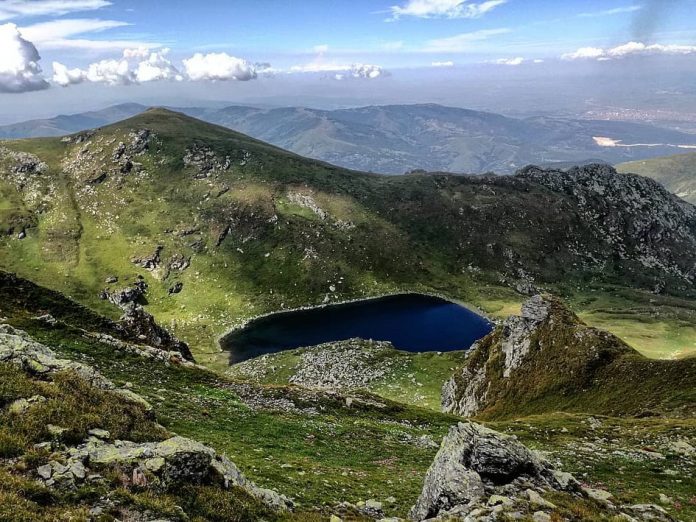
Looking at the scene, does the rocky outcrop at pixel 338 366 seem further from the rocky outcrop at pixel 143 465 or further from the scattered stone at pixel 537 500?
the rocky outcrop at pixel 143 465

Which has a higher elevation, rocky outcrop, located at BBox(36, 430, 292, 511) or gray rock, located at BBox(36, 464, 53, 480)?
gray rock, located at BBox(36, 464, 53, 480)

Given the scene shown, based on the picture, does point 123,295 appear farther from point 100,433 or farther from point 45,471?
point 45,471

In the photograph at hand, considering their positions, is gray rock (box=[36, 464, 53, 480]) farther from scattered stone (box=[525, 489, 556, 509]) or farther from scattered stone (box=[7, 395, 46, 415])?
scattered stone (box=[525, 489, 556, 509])

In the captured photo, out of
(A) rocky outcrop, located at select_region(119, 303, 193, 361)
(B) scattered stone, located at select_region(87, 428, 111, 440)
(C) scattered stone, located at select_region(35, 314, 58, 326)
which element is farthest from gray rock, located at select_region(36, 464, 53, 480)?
Answer: (A) rocky outcrop, located at select_region(119, 303, 193, 361)

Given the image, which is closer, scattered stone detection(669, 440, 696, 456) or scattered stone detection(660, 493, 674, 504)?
scattered stone detection(660, 493, 674, 504)

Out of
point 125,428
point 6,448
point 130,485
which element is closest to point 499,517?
point 130,485

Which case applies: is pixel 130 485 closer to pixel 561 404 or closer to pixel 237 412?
pixel 237 412

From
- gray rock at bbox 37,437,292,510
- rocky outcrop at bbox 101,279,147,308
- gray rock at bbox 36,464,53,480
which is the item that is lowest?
rocky outcrop at bbox 101,279,147,308
